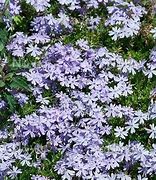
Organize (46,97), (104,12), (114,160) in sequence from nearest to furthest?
(114,160), (46,97), (104,12)

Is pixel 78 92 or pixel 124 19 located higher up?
pixel 124 19

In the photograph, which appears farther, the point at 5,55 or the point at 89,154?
the point at 5,55

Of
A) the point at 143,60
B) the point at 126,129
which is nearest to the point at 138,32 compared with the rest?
the point at 143,60

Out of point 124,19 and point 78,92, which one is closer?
point 78,92

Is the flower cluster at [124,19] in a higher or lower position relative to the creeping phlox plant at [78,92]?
higher

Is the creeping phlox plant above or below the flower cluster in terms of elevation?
below

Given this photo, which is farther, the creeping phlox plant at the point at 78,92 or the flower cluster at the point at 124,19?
the flower cluster at the point at 124,19

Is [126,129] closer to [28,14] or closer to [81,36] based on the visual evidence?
[81,36]

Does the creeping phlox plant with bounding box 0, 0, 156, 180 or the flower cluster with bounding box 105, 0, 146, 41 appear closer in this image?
the creeping phlox plant with bounding box 0, 0, 156, 180
